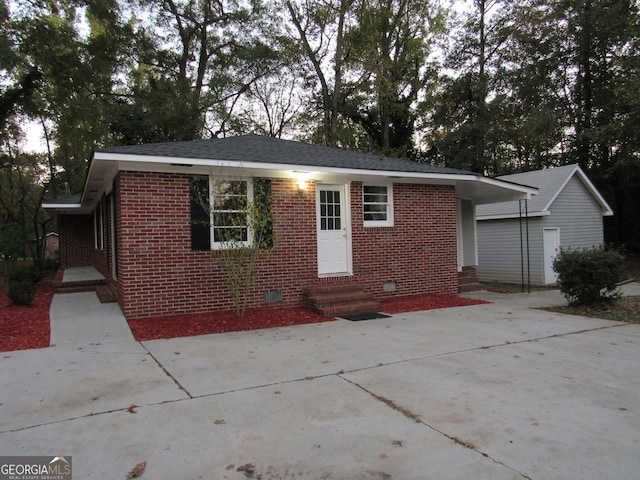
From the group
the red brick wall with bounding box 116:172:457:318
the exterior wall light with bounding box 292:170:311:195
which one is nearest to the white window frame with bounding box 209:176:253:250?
the red brick wall with bounding box 116:172:457:318

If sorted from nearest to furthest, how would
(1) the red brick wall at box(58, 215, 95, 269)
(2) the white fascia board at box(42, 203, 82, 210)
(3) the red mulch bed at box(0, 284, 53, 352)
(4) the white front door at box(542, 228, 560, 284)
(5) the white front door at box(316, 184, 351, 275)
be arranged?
1. (3) the red mulch bed at box(0, 284, 53, 352)
2. (5) the white front door at box(316, 184, 351, 275)
3. (2) the white fascia board at box(42, 203, 82, 210)
4. (4) the white front door at box(542, 228, 560, 284)
5. (1) the red brick wall at box(58, 215, 95, 269)

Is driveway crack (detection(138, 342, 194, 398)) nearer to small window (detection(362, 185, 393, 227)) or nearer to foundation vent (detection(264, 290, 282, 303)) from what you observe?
foundation vent (detection(264, 290, 282, 303))

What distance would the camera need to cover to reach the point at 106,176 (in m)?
9.13

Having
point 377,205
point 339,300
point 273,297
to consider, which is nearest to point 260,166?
point 273,297

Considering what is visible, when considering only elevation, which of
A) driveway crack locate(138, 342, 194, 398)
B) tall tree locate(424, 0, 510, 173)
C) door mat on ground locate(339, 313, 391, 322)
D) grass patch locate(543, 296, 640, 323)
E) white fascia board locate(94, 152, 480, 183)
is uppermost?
tall tree locate(424, 0, 510, 173)

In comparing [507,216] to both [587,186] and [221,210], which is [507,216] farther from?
[221,210]

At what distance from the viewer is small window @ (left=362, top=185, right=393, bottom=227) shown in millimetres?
9844

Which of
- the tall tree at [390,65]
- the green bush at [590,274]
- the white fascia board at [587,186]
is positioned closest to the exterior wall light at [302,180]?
the green bush at [590,274]

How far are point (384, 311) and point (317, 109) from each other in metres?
19.0

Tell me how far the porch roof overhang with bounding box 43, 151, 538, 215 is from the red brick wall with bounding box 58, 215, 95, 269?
6.33 metres

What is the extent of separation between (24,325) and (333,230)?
6112 millimetres

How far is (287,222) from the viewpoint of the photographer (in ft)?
28.9

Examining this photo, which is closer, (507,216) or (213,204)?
(213,204)

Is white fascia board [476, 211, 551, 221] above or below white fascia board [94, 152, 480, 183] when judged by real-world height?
below
